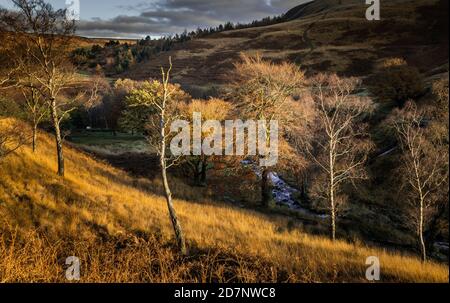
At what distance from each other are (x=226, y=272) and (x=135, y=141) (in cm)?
4953

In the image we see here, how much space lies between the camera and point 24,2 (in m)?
18.4

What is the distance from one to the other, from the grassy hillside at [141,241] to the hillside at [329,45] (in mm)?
69111

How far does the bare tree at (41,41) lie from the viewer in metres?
18.7

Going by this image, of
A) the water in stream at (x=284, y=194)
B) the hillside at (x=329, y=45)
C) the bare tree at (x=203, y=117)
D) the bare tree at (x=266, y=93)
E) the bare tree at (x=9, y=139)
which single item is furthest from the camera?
the hillside at (x=329, y=45)

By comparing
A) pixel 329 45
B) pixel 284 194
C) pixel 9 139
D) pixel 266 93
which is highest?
pixel 329 45

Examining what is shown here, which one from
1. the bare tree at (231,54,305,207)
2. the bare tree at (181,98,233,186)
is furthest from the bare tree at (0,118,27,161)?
the bare tree at (181,98,233,186)

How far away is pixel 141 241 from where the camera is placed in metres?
15.7

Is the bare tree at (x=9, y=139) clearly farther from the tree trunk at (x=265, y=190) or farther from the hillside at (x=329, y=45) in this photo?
the hillside at (x=329, y=45)

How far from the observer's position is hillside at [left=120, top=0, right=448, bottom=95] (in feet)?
333

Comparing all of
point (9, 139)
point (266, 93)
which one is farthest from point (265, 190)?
point (9, 139)

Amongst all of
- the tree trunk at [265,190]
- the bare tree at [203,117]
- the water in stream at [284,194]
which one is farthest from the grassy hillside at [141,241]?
the bare tree at [203,117]

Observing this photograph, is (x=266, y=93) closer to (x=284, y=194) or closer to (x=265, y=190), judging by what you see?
(x=265, y=190)

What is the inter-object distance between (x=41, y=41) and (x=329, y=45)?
111 m
